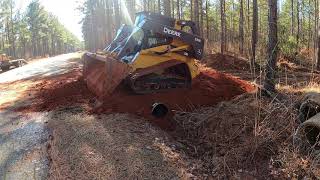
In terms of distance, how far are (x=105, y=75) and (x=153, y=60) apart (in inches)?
51.6

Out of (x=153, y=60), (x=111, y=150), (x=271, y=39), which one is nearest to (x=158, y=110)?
(x=153, y=60)

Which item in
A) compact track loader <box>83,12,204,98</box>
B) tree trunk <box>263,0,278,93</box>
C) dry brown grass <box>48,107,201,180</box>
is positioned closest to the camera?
dry brown grass <box>48,107,201,180</box>

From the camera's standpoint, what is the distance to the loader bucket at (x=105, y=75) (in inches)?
405

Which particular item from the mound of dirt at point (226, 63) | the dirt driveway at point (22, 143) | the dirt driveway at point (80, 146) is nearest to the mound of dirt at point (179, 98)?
the dirt driveway at point (80, 146)

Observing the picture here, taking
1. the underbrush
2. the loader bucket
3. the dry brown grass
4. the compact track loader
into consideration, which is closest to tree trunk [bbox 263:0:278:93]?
the underbrush

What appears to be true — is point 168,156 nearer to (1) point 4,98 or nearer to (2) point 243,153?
(2) point 243,153

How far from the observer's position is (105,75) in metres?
11.0

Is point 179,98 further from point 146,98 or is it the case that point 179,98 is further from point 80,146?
point 80,146

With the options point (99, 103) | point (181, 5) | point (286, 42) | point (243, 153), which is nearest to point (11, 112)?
point (99, 103)

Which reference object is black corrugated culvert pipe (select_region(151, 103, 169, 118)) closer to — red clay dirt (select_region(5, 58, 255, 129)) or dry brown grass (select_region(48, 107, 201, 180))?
red clay dirt (select_region(5, 58, 255, 129))

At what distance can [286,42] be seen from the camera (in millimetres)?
29844

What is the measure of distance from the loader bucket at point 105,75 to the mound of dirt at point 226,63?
9.05 metres

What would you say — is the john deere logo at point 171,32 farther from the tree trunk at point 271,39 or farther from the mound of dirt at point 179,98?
the tree trunk at point 271,39

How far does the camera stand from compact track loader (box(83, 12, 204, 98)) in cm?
1059
